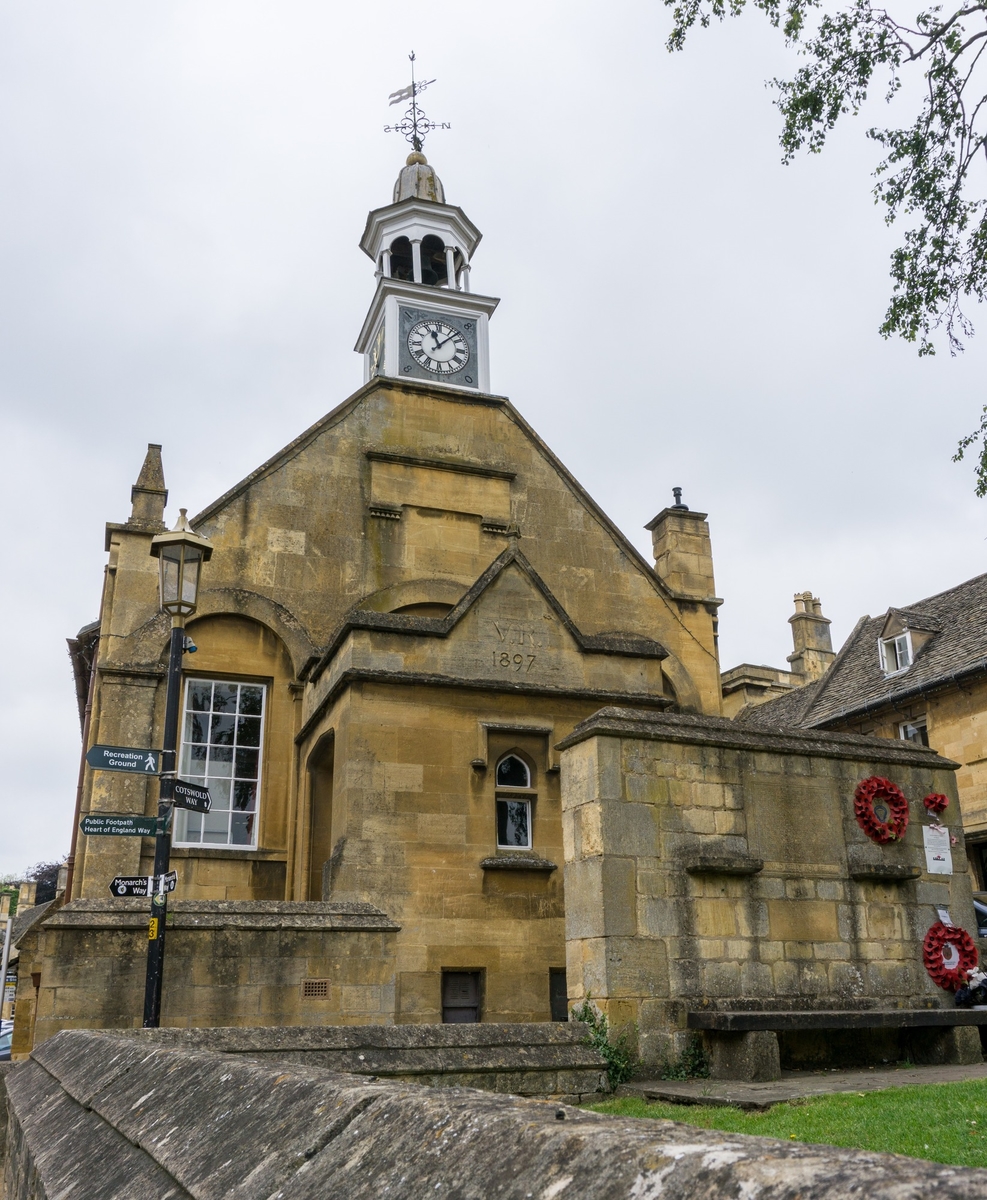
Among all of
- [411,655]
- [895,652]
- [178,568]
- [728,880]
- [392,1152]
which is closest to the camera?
[392,1152]

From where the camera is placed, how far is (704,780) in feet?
31.2

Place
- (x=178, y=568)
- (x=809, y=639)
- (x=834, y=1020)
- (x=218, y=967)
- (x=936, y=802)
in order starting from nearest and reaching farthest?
(x=834, y=1020), (x=218, y=967), (x=936, y=802), (x=178, y=568), (x=809, y=639)

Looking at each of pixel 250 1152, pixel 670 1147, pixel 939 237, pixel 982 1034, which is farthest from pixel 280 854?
pixel 670 1147

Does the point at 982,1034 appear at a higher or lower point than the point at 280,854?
lower

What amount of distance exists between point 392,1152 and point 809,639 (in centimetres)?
4252

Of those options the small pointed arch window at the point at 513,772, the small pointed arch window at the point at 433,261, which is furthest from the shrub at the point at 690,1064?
the small pointed arch window at the point at 433,261

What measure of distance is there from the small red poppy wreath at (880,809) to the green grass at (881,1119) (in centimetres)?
307

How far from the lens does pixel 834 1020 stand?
8.41 m

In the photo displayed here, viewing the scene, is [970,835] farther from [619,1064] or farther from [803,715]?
[619,1064]

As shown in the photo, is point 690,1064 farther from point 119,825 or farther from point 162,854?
point 119,825

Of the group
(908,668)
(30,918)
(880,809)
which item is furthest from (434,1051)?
(30,918)

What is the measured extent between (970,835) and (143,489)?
749 inches

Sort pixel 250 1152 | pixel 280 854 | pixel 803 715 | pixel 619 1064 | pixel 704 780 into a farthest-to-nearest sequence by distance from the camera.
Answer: pixel 803 715 → pixel 280 854 → pixel 704 780 → pixel 619 1064 → pixel 250 1152

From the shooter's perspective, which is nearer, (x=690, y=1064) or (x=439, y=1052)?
(x=439, y=1052)
